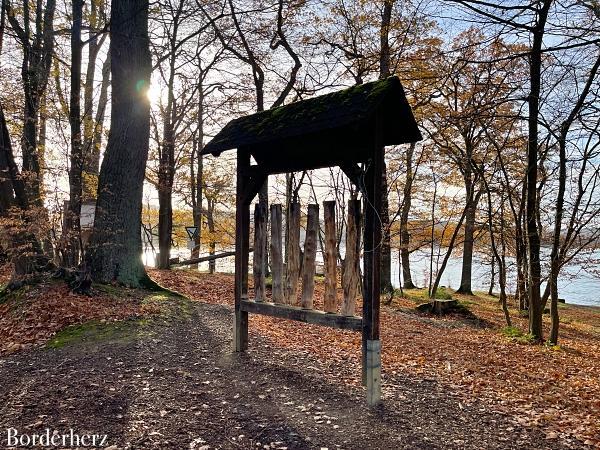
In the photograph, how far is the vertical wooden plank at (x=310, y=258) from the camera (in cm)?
497

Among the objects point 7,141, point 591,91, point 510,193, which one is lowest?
point 510,193

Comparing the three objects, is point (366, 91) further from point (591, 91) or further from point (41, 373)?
point (591, 91)

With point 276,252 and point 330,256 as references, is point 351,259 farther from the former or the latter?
point 276,252

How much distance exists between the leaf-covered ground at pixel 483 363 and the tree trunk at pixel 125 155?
239 centimetres

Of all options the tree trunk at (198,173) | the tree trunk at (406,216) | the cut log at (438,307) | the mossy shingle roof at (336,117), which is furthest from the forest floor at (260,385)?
the tree trunk at (198,173)

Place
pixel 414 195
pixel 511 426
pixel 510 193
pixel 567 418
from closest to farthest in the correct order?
pixel 511 426, pixel 567 418, pixel 510 193, pixel 414 195

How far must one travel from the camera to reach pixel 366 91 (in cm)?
437

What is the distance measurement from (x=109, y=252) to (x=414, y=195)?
1455 cm

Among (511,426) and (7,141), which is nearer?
(511,426)

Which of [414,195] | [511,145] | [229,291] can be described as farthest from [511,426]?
[414,195]

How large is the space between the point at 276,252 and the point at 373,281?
1491mm

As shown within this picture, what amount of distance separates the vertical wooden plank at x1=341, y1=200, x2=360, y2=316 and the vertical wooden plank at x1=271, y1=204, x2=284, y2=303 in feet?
3.23

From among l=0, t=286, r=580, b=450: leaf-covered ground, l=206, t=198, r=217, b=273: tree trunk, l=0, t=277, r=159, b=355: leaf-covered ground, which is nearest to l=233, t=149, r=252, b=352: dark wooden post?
l=0, t=286, r=580, b=450: leaf-covered ground

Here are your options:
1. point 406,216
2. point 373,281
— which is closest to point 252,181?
point 373,281
